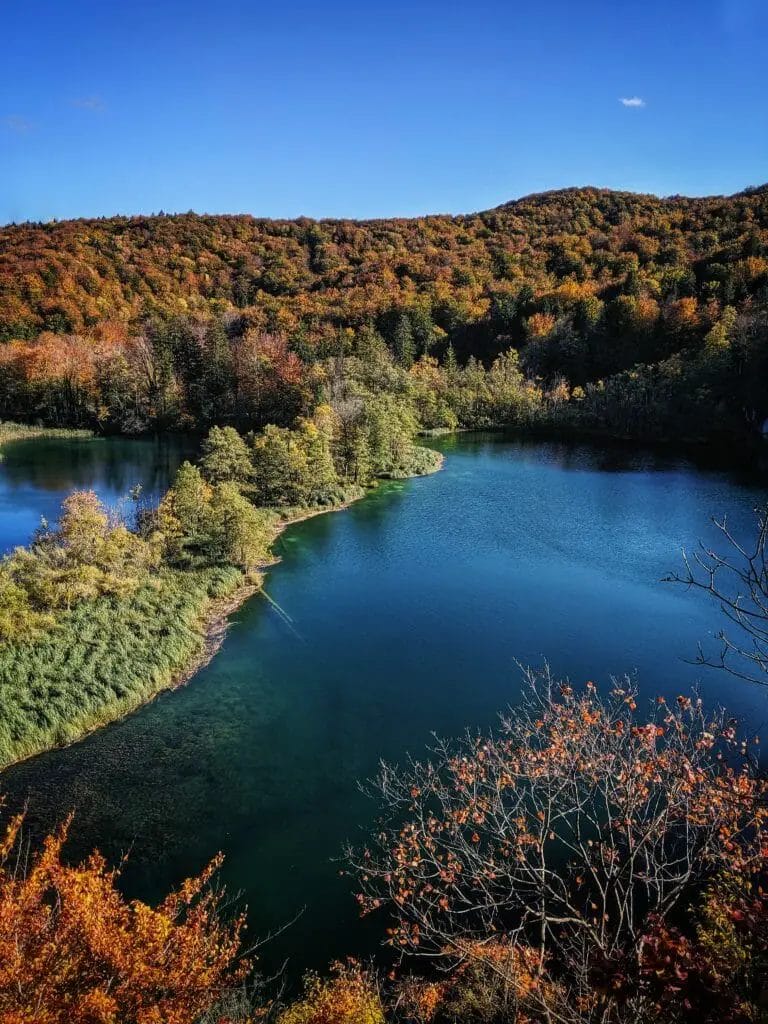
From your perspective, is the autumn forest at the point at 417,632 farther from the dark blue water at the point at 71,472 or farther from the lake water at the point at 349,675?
the dark blue water at the point at 71,472

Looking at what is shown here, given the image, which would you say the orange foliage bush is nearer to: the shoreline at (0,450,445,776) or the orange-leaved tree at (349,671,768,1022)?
the orange-leaved tree at (349,671,768,1022)

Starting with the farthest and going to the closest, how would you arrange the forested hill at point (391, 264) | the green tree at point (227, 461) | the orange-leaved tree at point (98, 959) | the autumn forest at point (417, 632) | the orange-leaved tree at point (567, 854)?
the forested hill at point (391, 264) < the green tree at point (227, 461) < the autumn forest at point (417, 632) < the orange-leaved tree at point (567, 854) < the orange-leaved tree at point (98, 959)

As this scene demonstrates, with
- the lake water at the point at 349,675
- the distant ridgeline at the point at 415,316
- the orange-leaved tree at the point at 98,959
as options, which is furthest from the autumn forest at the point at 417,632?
the distant ridgeline at the point at 415,316

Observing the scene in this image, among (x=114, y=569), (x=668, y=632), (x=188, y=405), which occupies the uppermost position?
(x=188, y=405)

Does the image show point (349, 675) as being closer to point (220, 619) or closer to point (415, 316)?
point (220, 619)

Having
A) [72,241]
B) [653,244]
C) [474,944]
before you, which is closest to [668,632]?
[474,944]

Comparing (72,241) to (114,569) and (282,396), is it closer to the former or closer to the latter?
(282,396)

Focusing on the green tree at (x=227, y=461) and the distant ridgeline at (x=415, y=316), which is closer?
the green tree at (x=227, y=461)
